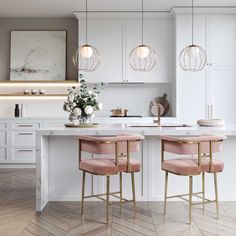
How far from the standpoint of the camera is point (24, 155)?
6605 millimetres

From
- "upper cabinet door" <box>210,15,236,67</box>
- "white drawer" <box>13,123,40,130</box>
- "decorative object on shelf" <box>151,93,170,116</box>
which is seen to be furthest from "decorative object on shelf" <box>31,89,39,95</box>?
"upper cabinet door" <box>210,15,236,67</box>

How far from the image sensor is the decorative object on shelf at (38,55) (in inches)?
275

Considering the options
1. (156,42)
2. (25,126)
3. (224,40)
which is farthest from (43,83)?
(224,40)

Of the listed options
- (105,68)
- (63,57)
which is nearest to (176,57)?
(105,68)

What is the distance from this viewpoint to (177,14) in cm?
642

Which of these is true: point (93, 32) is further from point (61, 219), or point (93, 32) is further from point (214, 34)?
point (61, 219)

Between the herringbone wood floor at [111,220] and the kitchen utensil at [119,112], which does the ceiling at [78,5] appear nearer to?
the kitchen utensil at [119,112]

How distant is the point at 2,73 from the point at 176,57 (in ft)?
10.5

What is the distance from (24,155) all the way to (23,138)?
0.97ft

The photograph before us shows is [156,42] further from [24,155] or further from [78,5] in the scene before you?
[24,155]

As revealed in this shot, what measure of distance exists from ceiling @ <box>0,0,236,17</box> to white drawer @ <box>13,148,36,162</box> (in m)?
2.41

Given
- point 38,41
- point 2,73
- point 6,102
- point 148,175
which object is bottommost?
point 148,175

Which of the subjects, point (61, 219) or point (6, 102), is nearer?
point (61, 219)

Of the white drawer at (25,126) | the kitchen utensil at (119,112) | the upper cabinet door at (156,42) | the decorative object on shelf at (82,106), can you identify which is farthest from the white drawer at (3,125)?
the decorative object on shelf at (82,106)
